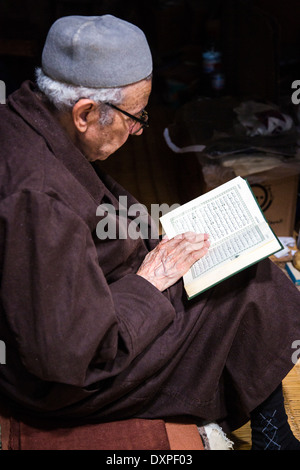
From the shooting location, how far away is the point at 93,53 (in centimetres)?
134

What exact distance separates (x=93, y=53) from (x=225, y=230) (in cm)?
61

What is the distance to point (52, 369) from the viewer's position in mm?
1167

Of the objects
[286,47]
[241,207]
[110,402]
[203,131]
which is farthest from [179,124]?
[110,402]

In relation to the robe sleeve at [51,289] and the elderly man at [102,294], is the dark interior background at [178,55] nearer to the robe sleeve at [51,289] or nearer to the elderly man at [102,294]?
the elderly man at [102,294]

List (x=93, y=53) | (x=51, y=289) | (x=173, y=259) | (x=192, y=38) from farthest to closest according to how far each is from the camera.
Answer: (x=192, y=38) < (x=173, y=259) < (x=93, y=53) < (x=51, y=289)

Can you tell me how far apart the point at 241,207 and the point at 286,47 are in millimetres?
3087

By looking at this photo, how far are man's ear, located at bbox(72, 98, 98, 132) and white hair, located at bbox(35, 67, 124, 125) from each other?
0.05 ft

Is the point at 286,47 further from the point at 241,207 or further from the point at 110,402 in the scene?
the point at 110,402

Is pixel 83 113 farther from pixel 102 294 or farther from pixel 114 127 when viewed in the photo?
pixel 102 294

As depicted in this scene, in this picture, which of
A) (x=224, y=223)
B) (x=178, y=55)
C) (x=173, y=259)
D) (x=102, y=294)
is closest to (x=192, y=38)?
(x=178, y=55)

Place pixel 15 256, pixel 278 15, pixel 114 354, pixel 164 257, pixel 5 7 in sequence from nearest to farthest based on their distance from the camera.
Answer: pixel 15 256 < pixel 114 354 < pixel 164 257 < pixel 278 15 < pixel 5 7

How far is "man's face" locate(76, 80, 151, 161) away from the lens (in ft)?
4.61

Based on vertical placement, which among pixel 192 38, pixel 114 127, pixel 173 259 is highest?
pixel 114 127

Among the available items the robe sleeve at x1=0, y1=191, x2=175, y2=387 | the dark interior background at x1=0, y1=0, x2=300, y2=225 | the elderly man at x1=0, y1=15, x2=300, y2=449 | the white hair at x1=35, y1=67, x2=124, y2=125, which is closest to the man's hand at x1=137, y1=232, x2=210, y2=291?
the elderly man at x1=0, y1=15, x2=300, y2=449
